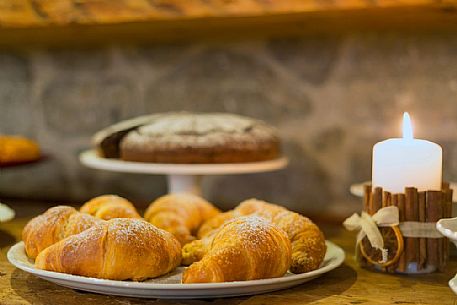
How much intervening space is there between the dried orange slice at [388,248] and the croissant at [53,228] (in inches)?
15.2

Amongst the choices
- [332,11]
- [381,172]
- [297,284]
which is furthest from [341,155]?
[297,284]

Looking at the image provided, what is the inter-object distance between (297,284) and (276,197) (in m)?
0.78

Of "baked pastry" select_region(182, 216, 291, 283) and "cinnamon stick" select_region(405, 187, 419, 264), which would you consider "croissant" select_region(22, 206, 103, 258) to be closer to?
"baked pastry" select_region(182, 216, 291, 283)

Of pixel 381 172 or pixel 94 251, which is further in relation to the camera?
pixel 381 172

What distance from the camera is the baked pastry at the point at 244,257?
84 cm

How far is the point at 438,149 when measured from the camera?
0.99m

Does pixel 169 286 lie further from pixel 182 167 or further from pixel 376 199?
pixel 182 167

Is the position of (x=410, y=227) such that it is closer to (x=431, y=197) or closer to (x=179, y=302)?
(x=431, y=197)

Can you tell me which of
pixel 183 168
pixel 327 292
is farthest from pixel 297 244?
pixel 183 168

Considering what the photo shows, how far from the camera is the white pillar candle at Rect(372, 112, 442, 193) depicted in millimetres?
986

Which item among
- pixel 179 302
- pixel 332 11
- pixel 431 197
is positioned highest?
pixel 332 11

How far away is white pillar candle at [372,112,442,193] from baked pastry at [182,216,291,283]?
0.69ft

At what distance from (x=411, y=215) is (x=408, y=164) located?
0.07 meters

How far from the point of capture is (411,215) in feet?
3.26
